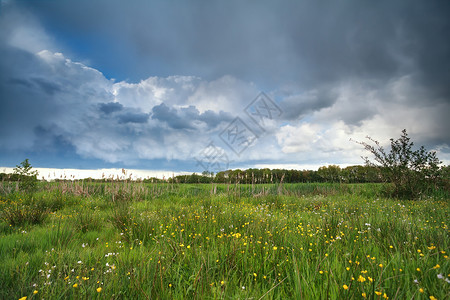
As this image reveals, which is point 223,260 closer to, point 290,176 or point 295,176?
point 290,176

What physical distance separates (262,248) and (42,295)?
2853 millimetres

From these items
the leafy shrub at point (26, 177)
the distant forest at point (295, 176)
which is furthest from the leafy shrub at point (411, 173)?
the leafy shrub at point (26, 177)

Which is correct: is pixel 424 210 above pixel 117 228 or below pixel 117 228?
above

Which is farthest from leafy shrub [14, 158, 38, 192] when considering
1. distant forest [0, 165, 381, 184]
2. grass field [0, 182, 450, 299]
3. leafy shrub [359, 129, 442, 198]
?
leafy shrub [359, 129, 442, 198]

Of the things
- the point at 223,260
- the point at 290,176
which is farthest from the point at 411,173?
the point at 290,176

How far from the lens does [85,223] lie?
6.23 m

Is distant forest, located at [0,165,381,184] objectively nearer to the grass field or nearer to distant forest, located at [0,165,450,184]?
distant forest, located at [0,165,450,184]

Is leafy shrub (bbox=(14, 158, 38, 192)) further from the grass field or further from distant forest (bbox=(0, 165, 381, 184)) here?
the grass field

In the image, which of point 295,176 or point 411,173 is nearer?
point 411,173

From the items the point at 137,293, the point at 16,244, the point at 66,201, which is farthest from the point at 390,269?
the point at 66,201

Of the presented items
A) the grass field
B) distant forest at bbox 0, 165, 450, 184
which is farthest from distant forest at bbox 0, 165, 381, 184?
the grass field

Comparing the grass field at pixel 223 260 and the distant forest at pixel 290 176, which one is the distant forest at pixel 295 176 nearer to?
the distant forest at pixel 290 176

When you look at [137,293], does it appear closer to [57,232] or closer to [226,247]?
[226,247]

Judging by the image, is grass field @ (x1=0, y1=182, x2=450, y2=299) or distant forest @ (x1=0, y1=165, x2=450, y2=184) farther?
distant forest @ (x1=0, y1=165, x2=450, y2=184)
